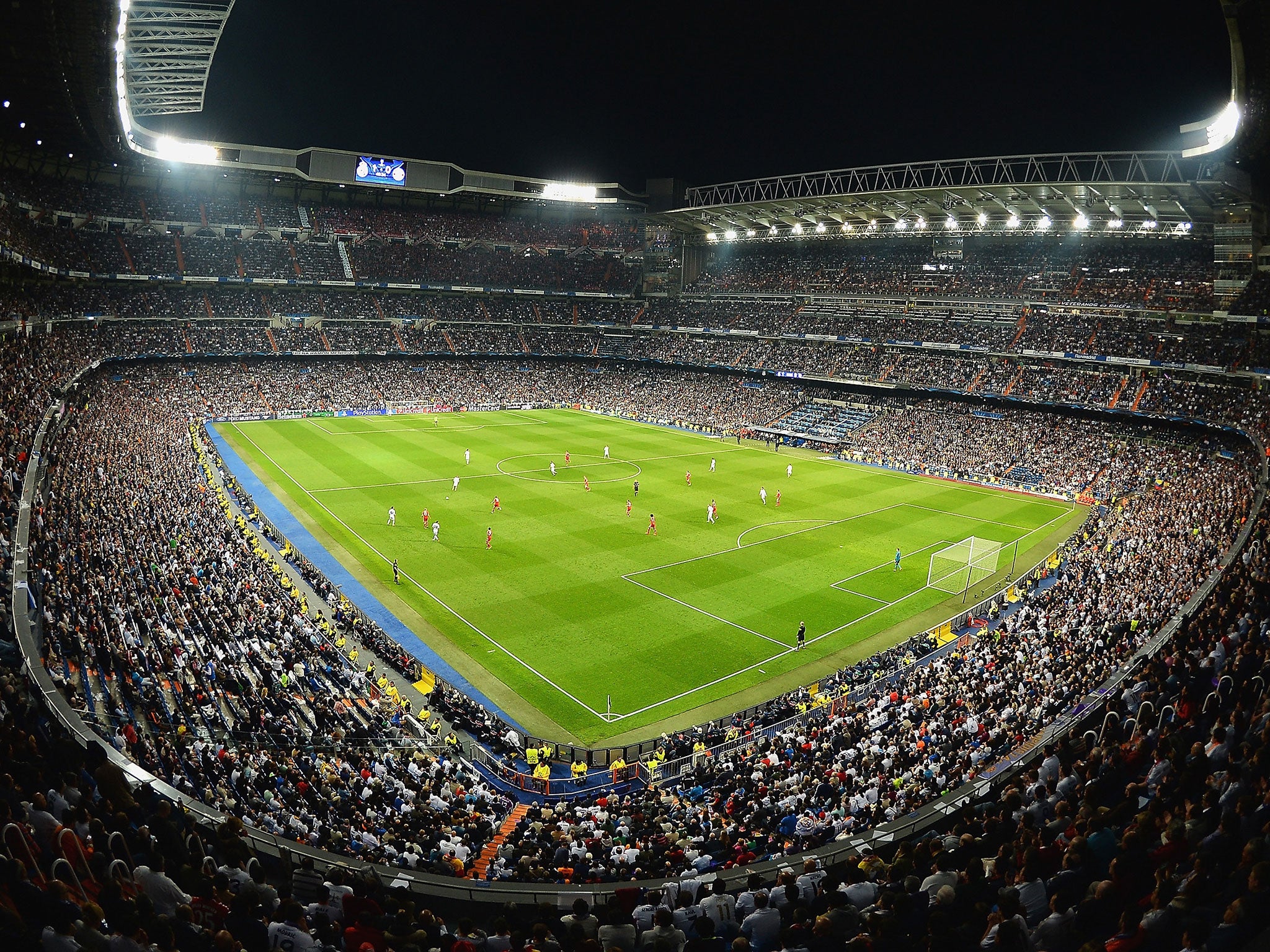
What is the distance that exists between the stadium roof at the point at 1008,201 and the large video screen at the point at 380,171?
31900 mm

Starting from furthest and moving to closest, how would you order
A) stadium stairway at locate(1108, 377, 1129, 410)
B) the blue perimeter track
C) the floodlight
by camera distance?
the floodlight
stadium stairway at locate(1108, 377, 1129, 410)
the blue perimeter track

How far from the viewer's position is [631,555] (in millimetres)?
34375

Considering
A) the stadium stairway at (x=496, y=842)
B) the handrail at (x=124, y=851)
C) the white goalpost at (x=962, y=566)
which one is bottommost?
the stadium stairway at (x=496, y=842)

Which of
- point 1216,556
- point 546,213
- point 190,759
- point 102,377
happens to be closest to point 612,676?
point 190,759

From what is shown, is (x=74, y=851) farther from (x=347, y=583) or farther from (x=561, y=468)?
(x=561, y=468)

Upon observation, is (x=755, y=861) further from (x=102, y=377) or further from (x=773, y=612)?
(x=102, y=377)

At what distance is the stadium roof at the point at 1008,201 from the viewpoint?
49719mm

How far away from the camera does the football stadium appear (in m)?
7.37

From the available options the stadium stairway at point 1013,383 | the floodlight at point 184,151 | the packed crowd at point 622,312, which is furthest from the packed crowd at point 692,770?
the floodlight at point 184,151

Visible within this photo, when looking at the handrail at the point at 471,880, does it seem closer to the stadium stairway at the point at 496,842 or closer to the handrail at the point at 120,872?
the handrail at the point at 120,872

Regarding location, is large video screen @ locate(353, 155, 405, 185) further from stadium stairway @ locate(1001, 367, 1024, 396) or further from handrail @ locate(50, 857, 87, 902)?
handrail @ locate(50, 857, 87, 902)

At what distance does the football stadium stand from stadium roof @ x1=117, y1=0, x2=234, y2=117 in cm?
44

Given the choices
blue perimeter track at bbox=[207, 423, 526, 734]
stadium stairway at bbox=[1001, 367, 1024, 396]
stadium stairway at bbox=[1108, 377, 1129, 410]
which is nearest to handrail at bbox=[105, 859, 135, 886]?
blue perimeter track at bbox=[207, 423, 526, 734]

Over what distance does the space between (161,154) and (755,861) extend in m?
82.8
